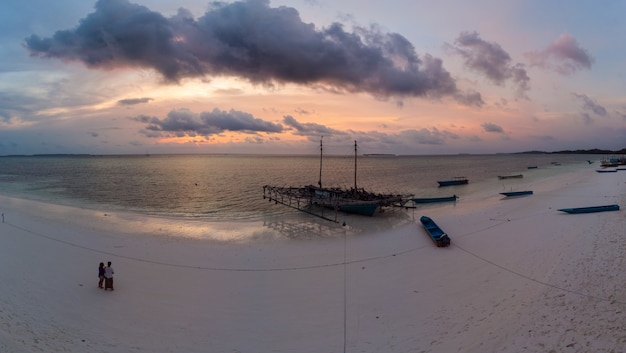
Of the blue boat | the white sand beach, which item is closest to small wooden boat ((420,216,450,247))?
the white sand beach

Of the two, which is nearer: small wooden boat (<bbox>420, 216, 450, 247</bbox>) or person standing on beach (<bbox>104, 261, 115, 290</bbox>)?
person standing on beach (<bbox>104, 261, 115, 290</bbox>)

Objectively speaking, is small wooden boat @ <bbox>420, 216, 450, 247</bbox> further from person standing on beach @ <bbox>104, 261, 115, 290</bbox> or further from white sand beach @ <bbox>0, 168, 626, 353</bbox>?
person standing on beach @ <bbox>104, 261, 115, 290</bbox>

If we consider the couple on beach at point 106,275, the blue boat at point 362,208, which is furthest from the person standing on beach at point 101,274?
the blue boat at point 362,208

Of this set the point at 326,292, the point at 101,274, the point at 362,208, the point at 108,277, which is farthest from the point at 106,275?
the point at 362,208

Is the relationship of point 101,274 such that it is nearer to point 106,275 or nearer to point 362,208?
point 106,275

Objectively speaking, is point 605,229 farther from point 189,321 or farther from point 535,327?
point 189,321

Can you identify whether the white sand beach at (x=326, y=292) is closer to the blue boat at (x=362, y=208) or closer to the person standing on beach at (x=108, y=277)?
the person standing on beach at (x=108, y=277)

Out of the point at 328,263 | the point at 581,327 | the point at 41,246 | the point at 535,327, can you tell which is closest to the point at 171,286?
the point at 328,263

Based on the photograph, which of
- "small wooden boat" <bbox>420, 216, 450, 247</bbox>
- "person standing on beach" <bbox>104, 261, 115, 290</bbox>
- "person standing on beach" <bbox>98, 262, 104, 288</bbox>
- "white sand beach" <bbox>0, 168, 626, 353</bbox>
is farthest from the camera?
"small wooden boat" <bbox>420, 216, 450, 247</bbox>
